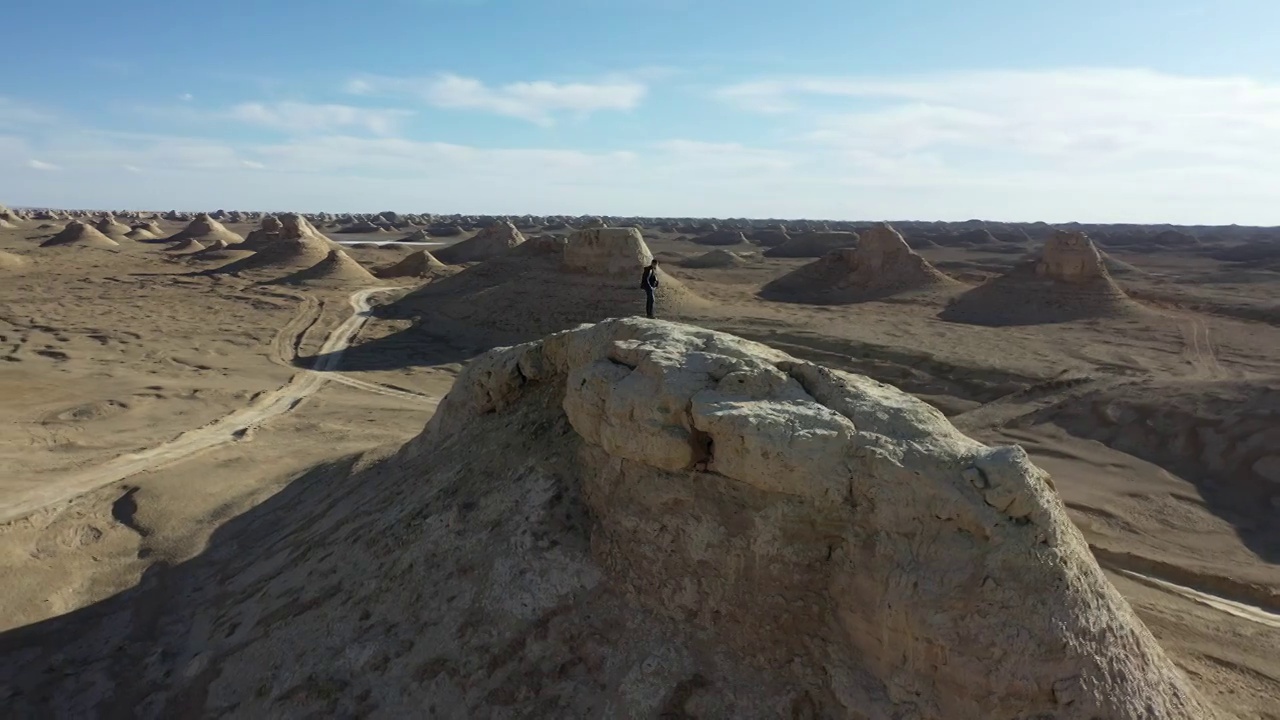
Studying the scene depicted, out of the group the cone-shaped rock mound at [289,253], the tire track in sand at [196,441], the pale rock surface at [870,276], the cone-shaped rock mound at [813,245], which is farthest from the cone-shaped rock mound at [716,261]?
the tire track in sand at [196,441]

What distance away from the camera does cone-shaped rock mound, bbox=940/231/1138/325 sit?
18.4 metres

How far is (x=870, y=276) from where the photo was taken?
2262 cm

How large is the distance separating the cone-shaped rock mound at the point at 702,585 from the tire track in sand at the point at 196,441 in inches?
135

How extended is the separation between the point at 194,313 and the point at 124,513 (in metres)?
13.6

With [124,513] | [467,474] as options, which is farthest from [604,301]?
[467,474]

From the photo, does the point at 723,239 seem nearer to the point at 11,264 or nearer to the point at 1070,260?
the point at 1070,260

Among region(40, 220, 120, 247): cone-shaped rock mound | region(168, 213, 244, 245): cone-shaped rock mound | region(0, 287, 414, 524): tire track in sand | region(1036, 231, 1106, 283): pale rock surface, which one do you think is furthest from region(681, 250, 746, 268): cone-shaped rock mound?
region(40, 220, 120, 247): cone-shaped rock mound

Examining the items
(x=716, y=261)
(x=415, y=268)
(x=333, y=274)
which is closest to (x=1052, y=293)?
(x=716, y=261)

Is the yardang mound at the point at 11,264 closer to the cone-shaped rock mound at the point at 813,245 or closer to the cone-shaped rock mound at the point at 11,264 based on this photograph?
the cone-shaped rock mound at the point at 11,264

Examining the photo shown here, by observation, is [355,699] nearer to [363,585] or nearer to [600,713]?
[363,585]

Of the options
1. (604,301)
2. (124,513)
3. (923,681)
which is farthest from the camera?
(604,301)

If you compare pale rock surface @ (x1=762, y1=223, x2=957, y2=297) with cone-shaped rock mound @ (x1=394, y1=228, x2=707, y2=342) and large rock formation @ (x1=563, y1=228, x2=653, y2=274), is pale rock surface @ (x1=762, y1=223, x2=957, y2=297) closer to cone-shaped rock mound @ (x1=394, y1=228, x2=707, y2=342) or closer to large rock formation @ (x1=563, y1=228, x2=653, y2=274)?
cone-shaped rock mound @ (x1=394, y1=228, x2=707, y2=342)

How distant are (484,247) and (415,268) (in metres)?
5.29

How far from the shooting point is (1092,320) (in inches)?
699
